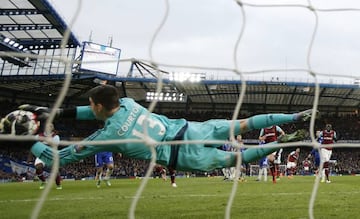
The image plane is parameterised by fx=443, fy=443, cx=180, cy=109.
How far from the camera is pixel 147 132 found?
3.77 metres

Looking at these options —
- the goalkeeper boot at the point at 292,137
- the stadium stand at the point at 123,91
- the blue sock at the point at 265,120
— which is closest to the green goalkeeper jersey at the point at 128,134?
the blue sock at the point at 265,120

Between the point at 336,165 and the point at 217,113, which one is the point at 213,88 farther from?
the point at 336,165

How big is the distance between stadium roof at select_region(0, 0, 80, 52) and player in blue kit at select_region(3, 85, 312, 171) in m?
22.5

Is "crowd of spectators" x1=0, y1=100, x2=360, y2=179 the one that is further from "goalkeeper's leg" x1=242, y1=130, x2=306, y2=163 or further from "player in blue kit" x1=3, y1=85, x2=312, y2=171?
"goalkeeper's leg" x1=242, y1=130, x2=306, y2=163

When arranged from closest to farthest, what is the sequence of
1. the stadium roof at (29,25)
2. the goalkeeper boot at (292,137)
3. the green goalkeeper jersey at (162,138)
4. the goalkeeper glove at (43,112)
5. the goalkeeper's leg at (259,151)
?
the goalkeeper glove at (43,112) < the green goalkeeper jersey at (162,138) < the goalkeeper's leg at (259,151) < the goalkeeper boot at (292,137) < the stadium roof at (29,25)

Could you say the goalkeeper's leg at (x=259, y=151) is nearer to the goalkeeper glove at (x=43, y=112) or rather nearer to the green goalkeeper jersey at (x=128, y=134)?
the green goalkeeper jersey at (x=128, y=134)

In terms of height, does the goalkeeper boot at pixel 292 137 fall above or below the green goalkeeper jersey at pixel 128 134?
above

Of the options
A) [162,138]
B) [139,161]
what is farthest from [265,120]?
[139,161]

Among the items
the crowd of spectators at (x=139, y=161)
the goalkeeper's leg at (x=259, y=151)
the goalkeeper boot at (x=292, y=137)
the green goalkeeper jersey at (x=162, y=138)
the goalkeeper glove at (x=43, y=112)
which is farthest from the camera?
the crowd of spectators at (x=139, y=161)

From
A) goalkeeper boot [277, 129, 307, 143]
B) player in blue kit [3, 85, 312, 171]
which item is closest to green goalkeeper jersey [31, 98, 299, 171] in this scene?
player in blue kit [3, 85, 312, 171]

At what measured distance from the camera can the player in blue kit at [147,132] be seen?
3854 millimetres

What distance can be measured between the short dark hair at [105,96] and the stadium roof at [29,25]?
22652 millimetres

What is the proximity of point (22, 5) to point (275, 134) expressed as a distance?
1923cm

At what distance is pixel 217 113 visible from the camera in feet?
118
